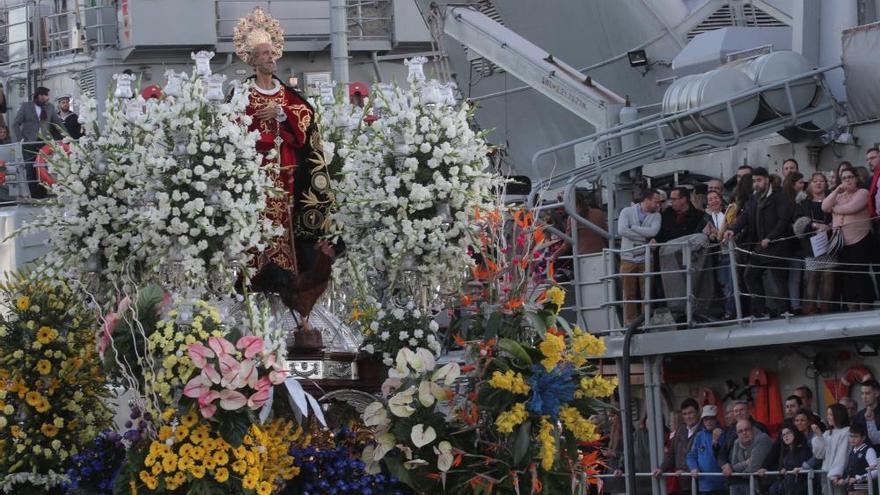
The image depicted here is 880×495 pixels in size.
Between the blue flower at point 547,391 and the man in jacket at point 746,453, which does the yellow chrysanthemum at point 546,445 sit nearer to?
the blue flower at point 547,391

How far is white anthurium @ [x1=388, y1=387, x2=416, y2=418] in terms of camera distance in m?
14.7

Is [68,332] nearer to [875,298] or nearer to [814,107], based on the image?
[875,298]

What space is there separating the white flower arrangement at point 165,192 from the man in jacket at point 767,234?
6.06 m

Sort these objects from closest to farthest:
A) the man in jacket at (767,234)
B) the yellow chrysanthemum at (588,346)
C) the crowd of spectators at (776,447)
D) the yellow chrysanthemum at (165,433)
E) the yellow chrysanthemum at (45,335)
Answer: the yellow chrysanthemum at (165,433), the yellow chrysanthemum at (588,346), the yellow chrysanthemum at (45,335), the crowd of spectators at (776,447), the man in jacket at (767,234)

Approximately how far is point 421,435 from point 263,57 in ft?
10.6

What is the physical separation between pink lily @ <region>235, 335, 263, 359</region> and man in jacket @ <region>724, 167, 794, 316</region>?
23.2 ft

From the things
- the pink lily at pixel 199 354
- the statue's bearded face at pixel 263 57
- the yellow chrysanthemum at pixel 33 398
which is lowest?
the yellow chrysanthemum at pixel 33 398

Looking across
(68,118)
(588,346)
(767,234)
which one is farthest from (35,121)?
(588,346)

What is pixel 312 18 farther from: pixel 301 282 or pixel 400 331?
pixel 400 331

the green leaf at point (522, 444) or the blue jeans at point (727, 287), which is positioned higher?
the blue jeans at point (727, 287)

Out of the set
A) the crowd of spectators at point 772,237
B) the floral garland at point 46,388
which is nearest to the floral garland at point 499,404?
the floral garland at point 46,388

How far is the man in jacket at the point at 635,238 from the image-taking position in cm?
2180

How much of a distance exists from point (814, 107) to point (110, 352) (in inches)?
439

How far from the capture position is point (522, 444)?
1459 centimetres
